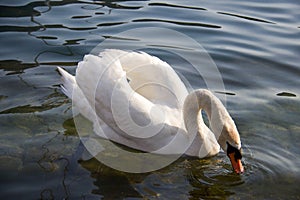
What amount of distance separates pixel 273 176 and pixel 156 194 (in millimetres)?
1145

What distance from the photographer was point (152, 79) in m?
6.32

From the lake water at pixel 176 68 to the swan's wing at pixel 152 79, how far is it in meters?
0.68

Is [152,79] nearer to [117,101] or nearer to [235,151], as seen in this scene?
[117,101]

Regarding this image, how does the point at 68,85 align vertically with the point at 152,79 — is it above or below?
below

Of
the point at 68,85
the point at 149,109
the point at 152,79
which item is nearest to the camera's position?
the point at 149,109

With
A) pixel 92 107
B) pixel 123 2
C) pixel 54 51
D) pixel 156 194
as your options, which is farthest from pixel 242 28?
pixel 156 194

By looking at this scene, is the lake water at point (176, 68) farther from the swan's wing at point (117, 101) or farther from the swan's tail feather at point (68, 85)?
the swan's wing at point (117, 101)

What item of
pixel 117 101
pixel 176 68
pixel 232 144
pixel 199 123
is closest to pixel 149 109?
A: pixel 117 101

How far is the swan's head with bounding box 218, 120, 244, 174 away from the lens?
5359 millimetres

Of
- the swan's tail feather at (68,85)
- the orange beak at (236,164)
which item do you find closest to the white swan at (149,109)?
the orange beak at (236,164)

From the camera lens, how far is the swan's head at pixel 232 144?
5359mm

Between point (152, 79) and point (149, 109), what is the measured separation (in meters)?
0.60

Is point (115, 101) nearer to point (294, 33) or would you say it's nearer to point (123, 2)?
point (294, 33)

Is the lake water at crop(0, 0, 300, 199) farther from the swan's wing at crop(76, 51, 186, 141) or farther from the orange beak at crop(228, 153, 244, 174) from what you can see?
the swan's wing at crop(76, 51, 186, 141)
